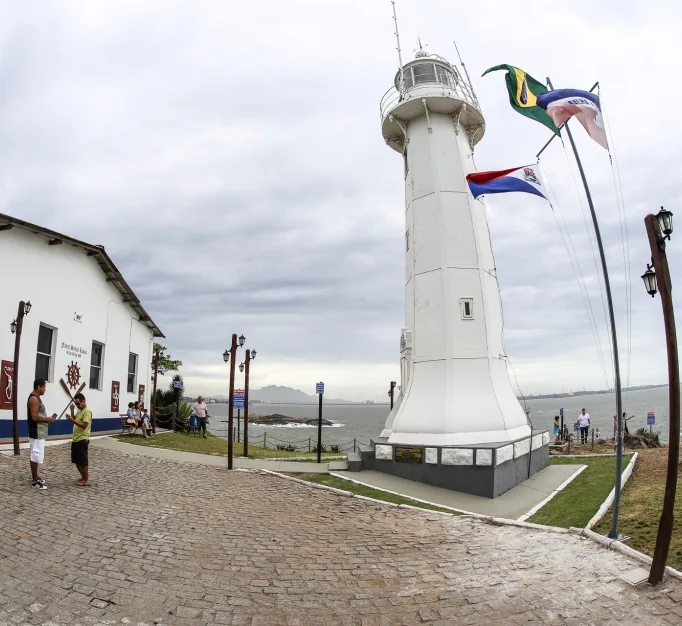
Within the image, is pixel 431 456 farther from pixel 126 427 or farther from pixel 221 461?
pixel 126 427

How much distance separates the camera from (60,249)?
16375 mm

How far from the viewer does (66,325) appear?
54.4ft

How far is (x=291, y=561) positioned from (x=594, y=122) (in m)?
8.14

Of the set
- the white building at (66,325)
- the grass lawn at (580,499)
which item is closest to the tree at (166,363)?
the white building at (66,325)

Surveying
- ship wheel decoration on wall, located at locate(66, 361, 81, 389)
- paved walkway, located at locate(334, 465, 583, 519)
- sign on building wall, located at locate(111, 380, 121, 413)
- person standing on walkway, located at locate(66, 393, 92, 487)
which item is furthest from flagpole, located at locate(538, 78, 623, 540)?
sign on building wall, located at locate(111, 380, 121, 413)

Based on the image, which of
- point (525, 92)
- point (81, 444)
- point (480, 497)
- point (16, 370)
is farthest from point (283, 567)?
point (16, 370)

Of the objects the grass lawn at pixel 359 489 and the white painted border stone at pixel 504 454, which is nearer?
the grass lawn at pixel 359 489

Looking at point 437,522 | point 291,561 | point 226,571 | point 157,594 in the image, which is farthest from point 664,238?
point 157,594

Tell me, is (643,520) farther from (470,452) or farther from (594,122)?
(594,122)

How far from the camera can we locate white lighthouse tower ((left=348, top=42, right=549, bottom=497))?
454 inches

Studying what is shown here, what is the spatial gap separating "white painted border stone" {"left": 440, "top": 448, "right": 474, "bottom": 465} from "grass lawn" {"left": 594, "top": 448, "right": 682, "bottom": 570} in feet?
9.30

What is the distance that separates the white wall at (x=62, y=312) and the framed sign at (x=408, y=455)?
34.1 ft

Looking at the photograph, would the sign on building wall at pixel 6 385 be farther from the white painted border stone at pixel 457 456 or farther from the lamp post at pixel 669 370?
the lamp post at pixel 669 370

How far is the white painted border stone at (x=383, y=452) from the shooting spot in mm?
12012
